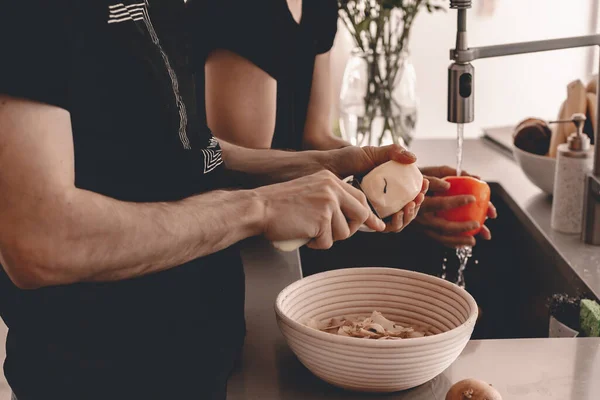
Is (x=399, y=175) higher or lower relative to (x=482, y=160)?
higher

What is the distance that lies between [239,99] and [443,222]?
444 mm

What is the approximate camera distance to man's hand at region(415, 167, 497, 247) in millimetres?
1474

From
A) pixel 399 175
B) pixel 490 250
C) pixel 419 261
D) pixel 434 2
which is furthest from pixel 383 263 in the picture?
pixel 434 2

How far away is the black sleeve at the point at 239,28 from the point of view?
1466 mm

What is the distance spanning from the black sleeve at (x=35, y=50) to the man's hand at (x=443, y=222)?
0.84 m

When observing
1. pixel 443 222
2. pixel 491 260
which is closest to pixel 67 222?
pixel 443 222

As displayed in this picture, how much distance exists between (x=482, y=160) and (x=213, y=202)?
1.34 meters

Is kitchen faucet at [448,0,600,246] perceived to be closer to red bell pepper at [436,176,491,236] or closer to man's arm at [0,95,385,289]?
red bell pepper at [436,176,491,236]

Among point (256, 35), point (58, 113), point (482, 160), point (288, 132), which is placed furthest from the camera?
point (482, 160)

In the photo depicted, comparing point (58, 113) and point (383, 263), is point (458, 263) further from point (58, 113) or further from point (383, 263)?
point (58, 113)

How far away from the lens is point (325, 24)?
1722 mm

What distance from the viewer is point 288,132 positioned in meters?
1.76

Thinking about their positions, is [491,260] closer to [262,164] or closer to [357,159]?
[357,159]

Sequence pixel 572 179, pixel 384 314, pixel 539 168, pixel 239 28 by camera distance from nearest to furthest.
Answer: pixel 384 314 < pixel 239 28 < pixel 572 179 < pixel 539 168
